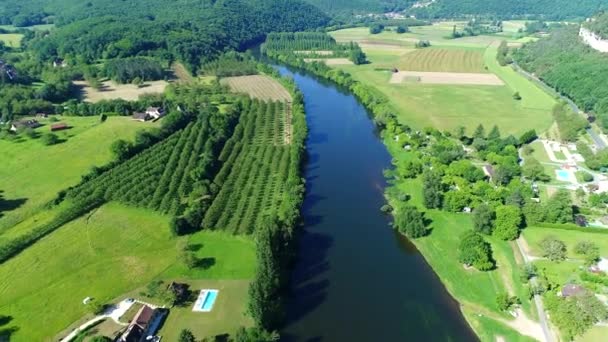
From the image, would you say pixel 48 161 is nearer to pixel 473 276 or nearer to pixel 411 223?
pixel 411 223

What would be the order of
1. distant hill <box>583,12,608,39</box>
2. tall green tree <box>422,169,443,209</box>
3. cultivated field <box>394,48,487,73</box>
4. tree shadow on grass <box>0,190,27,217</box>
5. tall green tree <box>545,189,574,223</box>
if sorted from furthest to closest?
1. cultivated field <box>394,48,487,73</box>
2. distant hill <box>583,12,608,39</box>
3. tall green tree <box>422,169,443,209</box>
4. tree shadow on grass <box>0,190,27,217</box>
5. tall green tree <box>545,189,574,223</box>

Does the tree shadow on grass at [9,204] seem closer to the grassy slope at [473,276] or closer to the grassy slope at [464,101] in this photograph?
the grassy slope at [473,276]

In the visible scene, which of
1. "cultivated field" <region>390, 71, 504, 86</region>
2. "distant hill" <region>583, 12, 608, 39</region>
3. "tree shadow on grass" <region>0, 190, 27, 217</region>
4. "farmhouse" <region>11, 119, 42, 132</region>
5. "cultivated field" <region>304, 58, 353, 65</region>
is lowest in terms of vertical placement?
"tree shadow on grass" <region>0, 190, 27, 217</region>

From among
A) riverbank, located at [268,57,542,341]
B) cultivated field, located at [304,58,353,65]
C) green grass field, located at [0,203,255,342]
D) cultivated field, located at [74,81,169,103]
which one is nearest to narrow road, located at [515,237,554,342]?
riverbank, located at [268,57,542,341]

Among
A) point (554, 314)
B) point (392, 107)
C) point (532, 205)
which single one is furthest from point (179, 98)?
point (554, 314)

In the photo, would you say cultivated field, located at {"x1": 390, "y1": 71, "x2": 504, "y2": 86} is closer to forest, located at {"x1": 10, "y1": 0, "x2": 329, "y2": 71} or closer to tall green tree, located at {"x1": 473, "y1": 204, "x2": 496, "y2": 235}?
forest, located at {"x1": 10, "y1": 0, "x2": 329, "y2": 71}

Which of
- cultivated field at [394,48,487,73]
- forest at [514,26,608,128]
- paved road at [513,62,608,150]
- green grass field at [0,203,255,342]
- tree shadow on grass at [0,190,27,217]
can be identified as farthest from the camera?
cultivated field at [394,48,487,73]
